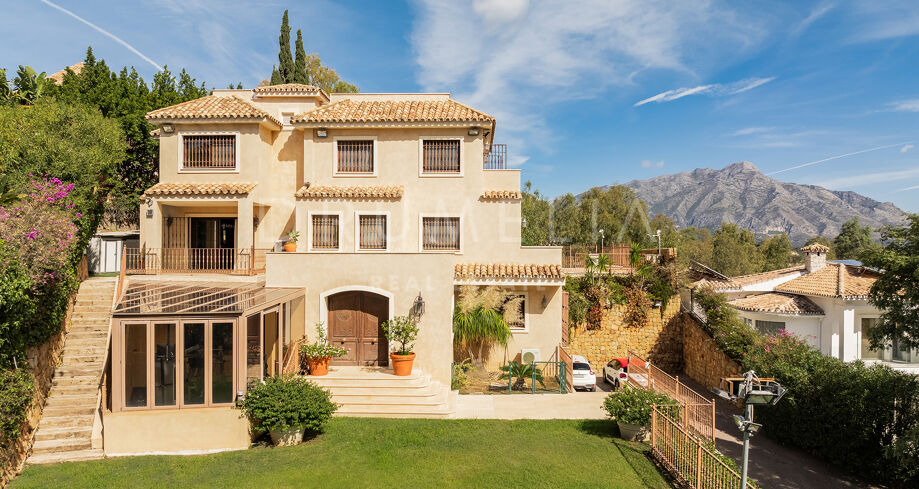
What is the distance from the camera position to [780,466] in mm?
12414

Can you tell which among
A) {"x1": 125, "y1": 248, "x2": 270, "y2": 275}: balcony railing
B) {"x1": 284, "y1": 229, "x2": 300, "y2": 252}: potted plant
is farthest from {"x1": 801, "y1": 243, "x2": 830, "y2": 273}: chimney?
{"x1": 125, "y1": 248, "x2": 270, "y2": 275}: balcony railing

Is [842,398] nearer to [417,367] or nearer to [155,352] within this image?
[417,367]

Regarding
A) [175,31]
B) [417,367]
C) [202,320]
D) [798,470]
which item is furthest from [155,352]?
[175,31]

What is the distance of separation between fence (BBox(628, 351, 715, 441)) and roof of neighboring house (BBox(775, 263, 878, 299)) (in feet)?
29.7

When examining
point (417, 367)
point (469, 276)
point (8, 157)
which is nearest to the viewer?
point (8, 157)

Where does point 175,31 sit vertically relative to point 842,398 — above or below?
above

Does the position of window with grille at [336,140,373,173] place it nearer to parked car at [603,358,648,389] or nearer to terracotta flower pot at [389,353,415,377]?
terracotta flower pot at [389,353,415,377]

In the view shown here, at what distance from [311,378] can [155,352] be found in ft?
14.4

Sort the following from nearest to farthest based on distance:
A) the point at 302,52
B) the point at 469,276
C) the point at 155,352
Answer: the point at 155,352, the point at 469,276, the point at 302,52

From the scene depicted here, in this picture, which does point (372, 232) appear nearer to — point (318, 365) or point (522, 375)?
point (318, 365)

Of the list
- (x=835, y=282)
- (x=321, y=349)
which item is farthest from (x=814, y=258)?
(x=321, y=349)

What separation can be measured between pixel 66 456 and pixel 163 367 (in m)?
2.98

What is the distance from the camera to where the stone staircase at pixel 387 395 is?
524 inches

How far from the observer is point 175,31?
958 inches
